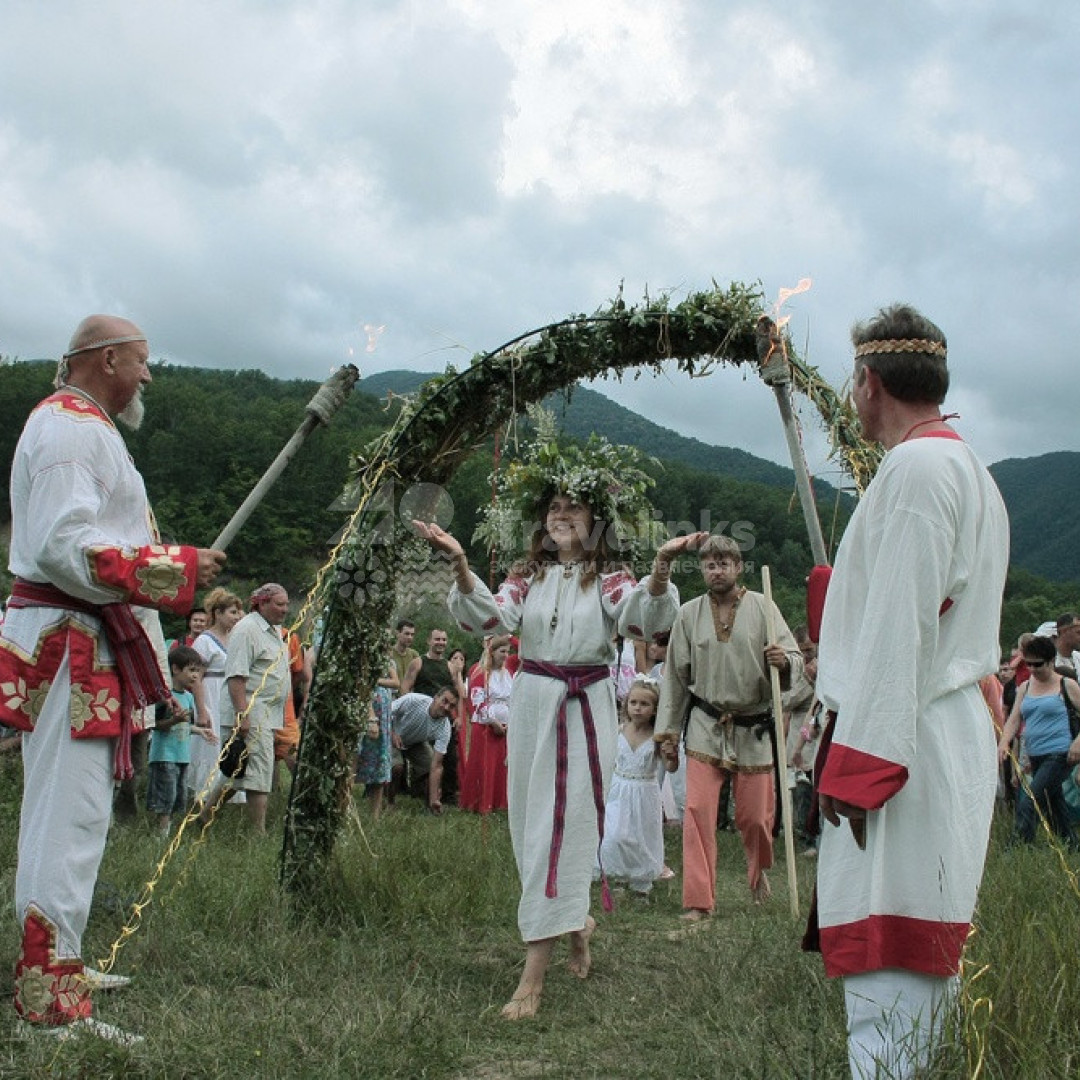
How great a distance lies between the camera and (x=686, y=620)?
7.60 metres

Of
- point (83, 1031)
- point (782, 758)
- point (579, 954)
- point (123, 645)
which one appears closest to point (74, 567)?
point (123, 645)

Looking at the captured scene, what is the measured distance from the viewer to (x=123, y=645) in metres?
4.31

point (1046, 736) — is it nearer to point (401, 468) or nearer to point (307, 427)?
point (401, 468)

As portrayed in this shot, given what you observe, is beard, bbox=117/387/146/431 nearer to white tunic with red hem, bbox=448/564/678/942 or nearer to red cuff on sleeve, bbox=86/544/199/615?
red cuff on sleeve, bbox=86/544/199/615

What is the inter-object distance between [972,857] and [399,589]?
3.98m

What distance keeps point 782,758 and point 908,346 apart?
3688 mm

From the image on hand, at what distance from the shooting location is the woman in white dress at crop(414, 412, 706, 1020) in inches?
207

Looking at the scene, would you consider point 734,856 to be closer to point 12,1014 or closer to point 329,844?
point 329,844

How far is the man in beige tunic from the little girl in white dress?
693 mm

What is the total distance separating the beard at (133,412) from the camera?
467 centimetres

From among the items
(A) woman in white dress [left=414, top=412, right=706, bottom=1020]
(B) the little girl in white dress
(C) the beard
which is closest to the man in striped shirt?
(B) the little girl in white dress

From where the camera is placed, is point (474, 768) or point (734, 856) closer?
point (734, 856)

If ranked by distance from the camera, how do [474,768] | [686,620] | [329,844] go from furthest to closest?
[474,768] → [686,620] → [329,844]

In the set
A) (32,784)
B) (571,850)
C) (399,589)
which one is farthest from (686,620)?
(32,784)
